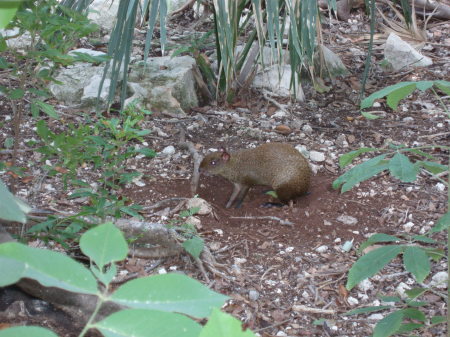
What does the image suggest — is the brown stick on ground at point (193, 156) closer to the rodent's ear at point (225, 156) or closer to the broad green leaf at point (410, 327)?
the rodent's ear at point (225, 156)

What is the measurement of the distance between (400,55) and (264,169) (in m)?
2.21

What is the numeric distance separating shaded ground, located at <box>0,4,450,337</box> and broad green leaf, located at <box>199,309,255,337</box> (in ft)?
7.61

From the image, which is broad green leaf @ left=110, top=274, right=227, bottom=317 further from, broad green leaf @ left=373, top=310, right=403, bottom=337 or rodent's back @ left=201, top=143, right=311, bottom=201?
rodent's back @ left=201, top=143, right=311, bottom=201

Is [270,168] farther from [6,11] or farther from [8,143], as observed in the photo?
[6,11]

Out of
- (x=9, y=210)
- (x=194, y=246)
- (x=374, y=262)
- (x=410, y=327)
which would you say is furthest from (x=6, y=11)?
(x=194, y=246)

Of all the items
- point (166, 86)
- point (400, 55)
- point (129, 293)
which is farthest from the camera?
point (400, 55)

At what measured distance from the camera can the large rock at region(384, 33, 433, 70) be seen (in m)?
5.95

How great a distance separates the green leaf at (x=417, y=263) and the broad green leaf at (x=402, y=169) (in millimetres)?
290

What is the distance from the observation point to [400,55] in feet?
19.6

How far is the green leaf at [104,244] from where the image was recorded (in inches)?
25.0

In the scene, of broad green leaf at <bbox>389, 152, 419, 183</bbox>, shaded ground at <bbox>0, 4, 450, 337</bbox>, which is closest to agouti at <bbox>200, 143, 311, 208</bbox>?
shaded ground at <bbox>0, 4, 450, 337</bbox>

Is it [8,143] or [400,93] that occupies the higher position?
[400,93]

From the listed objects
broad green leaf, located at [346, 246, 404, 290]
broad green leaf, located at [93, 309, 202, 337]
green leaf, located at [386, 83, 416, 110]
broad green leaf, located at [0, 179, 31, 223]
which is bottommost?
broad green leaf, located at [346, 246, 404, 290]

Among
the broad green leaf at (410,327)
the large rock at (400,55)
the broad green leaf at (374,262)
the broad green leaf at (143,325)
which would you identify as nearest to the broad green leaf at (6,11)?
the broad green leaf at (143,325)
